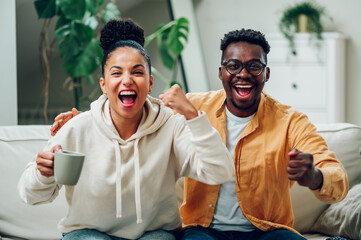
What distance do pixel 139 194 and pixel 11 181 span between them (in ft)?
2.43

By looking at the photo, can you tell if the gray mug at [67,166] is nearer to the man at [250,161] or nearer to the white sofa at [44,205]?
the man at [250,161]

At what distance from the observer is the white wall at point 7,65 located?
2719 mm

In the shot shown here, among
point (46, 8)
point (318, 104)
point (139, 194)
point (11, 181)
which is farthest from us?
point (318, 104)

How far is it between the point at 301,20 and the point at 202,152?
3479 mm

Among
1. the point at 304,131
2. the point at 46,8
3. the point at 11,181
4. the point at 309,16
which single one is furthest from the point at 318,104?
the point at 11,181

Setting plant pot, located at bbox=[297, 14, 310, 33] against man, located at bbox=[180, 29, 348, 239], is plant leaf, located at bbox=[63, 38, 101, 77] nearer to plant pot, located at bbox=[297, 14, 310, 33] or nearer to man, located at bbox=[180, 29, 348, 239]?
man, located at bbox=[180, 29, 348, 239]

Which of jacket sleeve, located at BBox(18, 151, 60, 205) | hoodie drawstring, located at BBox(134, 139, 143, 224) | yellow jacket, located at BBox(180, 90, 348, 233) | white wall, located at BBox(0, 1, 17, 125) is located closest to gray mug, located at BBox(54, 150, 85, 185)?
jacket sleeve, located at BBox(18, 151, 60, 205)

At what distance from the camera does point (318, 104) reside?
170 inches

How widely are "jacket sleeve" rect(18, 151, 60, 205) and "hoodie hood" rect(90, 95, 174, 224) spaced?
204 mm

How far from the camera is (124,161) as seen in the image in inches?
56.8

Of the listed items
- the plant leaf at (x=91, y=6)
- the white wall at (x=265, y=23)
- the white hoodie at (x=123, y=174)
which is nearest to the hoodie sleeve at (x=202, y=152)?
the white hoodie at (x=123, y=174)

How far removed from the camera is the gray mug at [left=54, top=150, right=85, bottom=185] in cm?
112

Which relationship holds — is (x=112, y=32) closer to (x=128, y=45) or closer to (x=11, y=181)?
(x=128, y=45)

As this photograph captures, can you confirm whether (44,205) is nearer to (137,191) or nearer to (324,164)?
(137,191)
